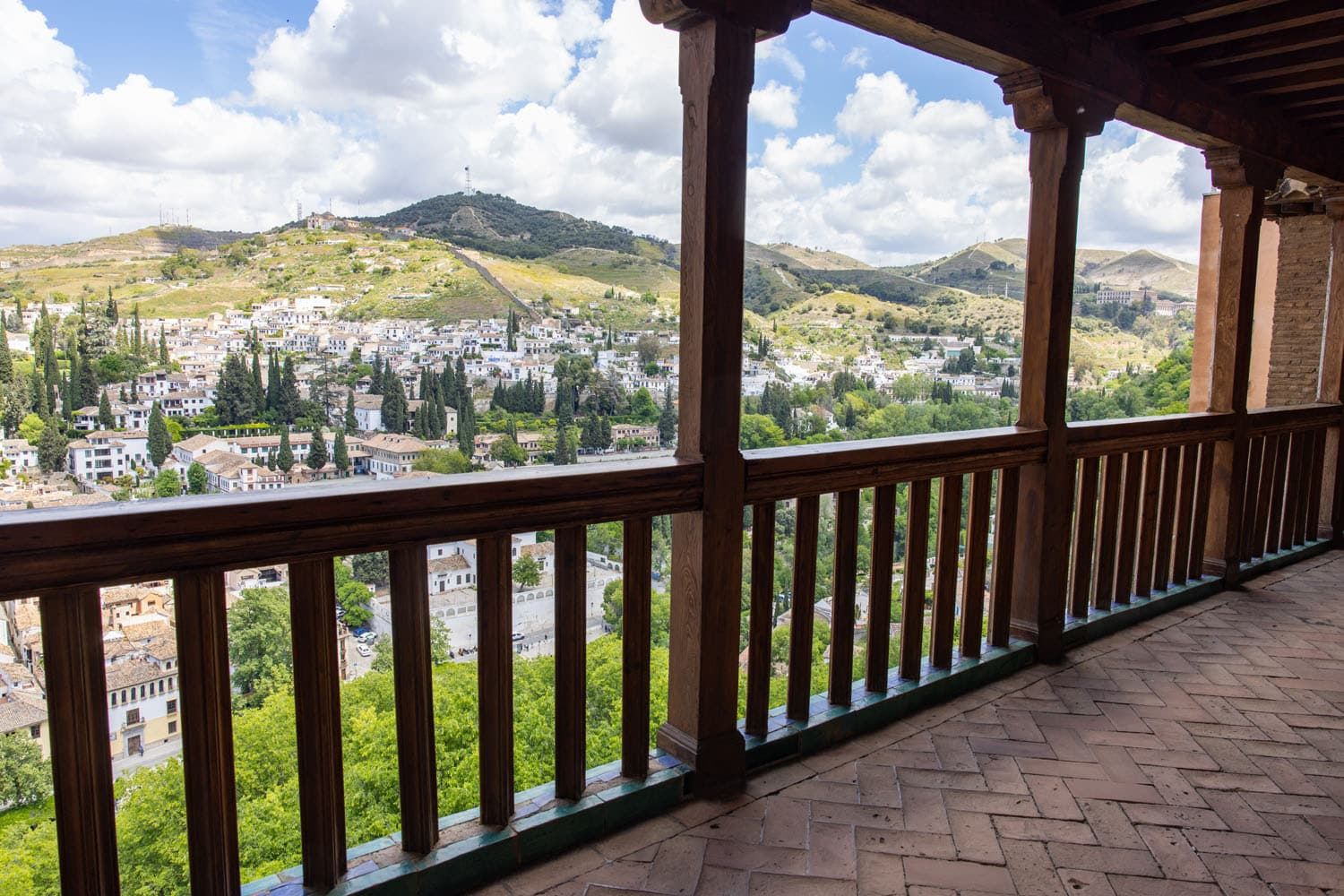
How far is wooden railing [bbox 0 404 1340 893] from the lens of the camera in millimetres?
1536

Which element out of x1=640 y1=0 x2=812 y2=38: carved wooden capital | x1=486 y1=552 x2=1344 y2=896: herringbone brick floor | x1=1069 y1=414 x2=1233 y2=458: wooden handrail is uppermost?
x1=640 y1=0 x2=812 y2=38: carved wooden capital

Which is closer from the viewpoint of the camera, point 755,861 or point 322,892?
point 322,892

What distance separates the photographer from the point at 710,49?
221 centimetres

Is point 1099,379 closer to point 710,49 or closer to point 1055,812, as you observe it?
point 1055,812

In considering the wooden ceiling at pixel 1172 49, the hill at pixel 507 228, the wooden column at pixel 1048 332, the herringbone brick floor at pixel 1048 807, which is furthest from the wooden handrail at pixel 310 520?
the wooden column at pixel 1048 332

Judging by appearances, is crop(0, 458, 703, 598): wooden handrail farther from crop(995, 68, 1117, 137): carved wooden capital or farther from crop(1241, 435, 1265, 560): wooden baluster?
crop(1241, 435, 1265, 560): wooden baluster

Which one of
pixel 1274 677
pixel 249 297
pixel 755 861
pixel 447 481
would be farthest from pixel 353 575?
pixel 1274 677

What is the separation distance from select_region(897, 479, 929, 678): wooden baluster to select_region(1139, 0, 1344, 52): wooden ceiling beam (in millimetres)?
2261

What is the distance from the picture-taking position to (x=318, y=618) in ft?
5.97

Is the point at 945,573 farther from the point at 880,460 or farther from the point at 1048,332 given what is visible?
the point at 1048,332

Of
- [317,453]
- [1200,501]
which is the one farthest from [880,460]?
[1200,501]

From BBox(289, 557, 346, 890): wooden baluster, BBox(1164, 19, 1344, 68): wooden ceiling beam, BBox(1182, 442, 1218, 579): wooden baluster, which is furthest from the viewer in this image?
BBox(1182, 442, 1218, 579): wooden baluster

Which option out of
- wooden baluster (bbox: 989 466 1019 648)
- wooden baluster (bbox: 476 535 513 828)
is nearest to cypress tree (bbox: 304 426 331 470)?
wooden baluster (bbox: 476 535 513 828)

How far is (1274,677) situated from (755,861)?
8.99 feet
